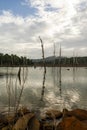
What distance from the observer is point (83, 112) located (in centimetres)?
1118

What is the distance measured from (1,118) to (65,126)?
11.8 feet

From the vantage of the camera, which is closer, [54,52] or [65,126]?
[65,126]

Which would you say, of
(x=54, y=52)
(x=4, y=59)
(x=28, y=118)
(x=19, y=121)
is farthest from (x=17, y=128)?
(x=4, y=59)

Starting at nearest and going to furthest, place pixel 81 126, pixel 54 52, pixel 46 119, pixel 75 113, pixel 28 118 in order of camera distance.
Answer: pixel 81 126
pixel 28 118
pixel 75 113
pixel 46 119
pixel 54 52

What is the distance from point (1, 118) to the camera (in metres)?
11.5

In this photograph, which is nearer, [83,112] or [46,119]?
[83,112]

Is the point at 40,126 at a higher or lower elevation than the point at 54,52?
lower

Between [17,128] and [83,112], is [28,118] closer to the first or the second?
[17,128]

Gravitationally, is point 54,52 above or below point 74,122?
above

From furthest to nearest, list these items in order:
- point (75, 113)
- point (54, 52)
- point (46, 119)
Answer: point (54, 52) → point (46, 119) → point (75, 113)

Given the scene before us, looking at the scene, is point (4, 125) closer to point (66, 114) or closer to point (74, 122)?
point (66, 114)

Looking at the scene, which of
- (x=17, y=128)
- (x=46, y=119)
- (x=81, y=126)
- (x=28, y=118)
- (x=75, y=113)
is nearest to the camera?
(x=81, y=126)

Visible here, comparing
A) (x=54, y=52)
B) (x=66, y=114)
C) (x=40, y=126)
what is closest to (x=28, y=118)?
(x=40, y=126)

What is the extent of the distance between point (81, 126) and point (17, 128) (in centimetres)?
228
